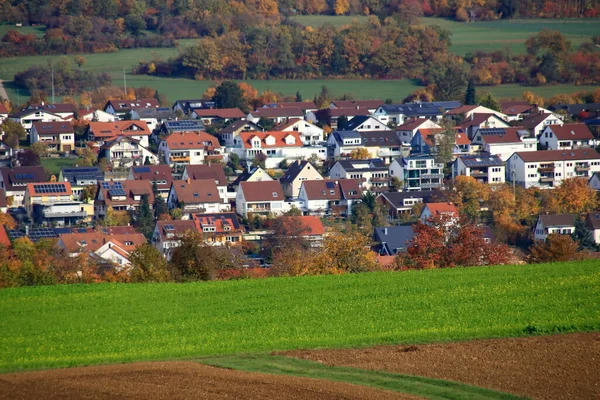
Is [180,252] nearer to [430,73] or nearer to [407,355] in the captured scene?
[407,355]

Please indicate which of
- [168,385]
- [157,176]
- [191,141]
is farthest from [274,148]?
[168,385]

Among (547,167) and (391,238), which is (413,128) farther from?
(391,238)

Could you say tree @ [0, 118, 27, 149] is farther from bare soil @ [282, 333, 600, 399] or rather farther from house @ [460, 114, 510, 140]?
bare soil @ [282, 333, 600, 399]

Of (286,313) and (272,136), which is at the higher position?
(286,313)

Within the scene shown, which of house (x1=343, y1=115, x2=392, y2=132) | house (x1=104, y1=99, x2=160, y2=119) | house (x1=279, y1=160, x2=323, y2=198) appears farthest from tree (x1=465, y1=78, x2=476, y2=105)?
house (x1=279, y1=160, x2=323, y2=198)

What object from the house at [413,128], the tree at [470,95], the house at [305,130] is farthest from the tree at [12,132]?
the tree at [470,95]

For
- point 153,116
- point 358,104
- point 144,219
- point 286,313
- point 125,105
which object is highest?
point 286,313
